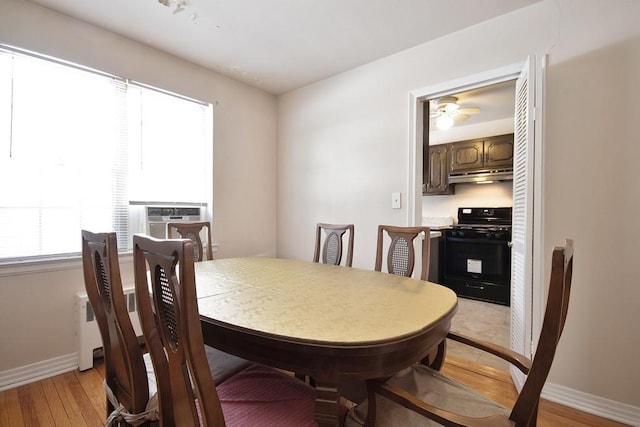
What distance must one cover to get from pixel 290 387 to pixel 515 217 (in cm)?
192

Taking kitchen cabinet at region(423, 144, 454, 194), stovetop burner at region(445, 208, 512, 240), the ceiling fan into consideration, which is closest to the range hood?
kitchen cabinet at region(423, 144, 454, 194)

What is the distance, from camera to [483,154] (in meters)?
4.28

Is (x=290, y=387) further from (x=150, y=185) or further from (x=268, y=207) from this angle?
(x=268, y=207)

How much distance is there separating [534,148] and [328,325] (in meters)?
1.77

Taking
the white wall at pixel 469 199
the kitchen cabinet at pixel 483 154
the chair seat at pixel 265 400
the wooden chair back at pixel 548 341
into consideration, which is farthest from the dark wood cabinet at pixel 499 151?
the chair seat at pixel 265 400

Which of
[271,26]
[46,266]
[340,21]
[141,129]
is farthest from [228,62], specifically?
[46,266]

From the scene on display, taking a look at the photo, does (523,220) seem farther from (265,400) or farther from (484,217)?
(484,217)

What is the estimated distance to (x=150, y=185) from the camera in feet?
8.61

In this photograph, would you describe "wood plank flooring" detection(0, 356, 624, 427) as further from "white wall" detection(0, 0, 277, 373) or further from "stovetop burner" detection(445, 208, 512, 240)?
"stovetop burner" detection(445, 208, 512, 240)

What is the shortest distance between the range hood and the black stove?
0.43m

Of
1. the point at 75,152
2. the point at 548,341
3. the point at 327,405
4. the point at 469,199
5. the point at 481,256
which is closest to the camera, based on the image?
the point at 548,341

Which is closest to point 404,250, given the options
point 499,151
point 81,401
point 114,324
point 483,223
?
point 114,324

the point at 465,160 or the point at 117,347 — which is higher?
the point at 465,160

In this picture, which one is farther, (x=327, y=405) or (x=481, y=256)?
(x=481, y=256)
